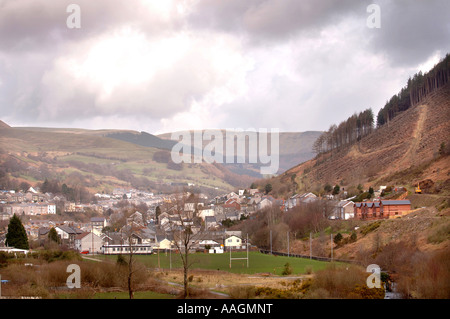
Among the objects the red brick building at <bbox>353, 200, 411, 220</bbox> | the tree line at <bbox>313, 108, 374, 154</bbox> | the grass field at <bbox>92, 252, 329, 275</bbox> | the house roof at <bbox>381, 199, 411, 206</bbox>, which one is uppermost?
the tree line at <bbox>313, 108, 374, 154</bbox>

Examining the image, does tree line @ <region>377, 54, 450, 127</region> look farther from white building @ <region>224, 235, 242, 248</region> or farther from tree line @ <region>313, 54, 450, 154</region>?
white building @ <region>224, 235, 242, 248</region>

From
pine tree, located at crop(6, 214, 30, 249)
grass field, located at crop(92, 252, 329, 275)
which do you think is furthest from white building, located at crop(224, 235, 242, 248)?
pine tree, located at crop(6, 214, 30, 249)

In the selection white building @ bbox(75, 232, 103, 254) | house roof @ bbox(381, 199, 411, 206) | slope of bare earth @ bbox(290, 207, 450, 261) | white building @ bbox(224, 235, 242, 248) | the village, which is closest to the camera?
slope of bare earth @ bbox(290, 207, 450, 261)

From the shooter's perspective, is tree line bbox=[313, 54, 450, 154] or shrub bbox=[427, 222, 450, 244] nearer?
shrub bbox=[427, 222, 450, 244]

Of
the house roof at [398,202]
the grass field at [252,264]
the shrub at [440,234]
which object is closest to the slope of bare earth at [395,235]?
the shrub at [440,234]

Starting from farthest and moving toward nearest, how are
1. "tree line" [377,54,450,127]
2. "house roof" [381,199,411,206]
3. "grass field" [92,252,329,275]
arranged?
"tree line" [377,54,450,127] → "house roof" [381,199,411,206] → "grass field" [92,252,329,275]

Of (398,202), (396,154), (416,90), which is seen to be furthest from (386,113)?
(398,202)

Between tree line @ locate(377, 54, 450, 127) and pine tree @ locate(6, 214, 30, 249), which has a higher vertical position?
tree line @ locate(377, 54, 450, 127)

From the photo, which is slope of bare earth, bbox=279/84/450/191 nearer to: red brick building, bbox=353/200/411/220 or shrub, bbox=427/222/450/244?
red brick building, bbox=353/200/411/220
